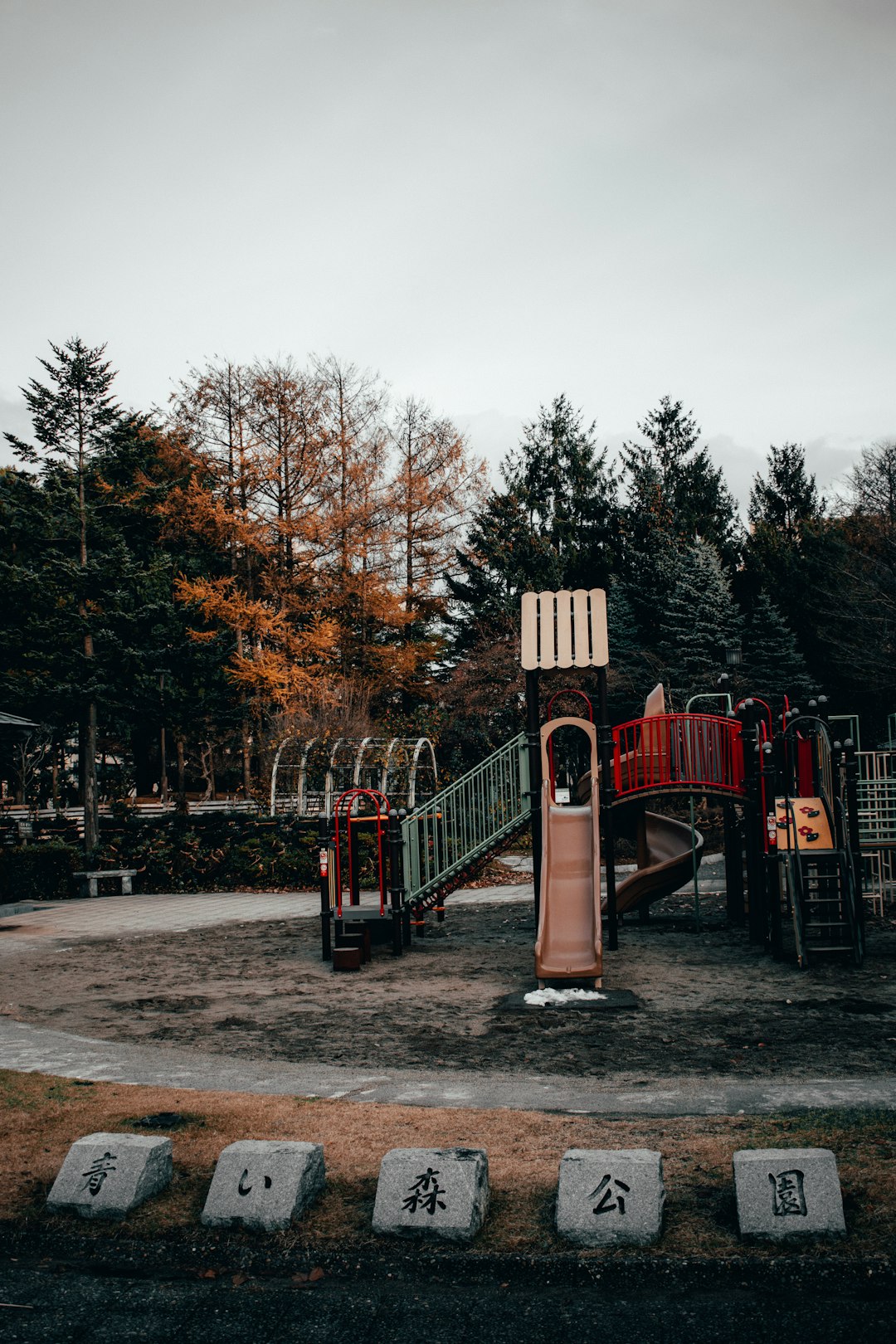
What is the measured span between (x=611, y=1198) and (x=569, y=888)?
22.3 ft

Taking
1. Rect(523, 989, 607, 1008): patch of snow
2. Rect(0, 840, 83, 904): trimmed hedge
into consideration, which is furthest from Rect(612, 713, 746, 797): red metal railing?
Rect(0, 840, 83, 904): trimmed hedge

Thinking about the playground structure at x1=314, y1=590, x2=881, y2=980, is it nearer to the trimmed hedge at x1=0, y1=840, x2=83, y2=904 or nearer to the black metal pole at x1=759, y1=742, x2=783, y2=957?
the black metal pole at x1=759, y1=742, x2=783, y2=957

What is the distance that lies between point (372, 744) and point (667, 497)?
22.7m

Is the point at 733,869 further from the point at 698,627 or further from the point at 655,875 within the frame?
the point at 698,627

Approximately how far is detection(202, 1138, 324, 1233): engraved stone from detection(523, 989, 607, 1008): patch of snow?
4778 millimetres

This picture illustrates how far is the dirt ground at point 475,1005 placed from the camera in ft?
24.2

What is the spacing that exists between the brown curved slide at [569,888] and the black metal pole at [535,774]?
14 cm

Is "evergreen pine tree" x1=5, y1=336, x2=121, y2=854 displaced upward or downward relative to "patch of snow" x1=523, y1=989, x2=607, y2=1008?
upward

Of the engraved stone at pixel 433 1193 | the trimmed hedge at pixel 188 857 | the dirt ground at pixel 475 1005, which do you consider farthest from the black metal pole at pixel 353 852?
the engraved stone at pixel 433 1193

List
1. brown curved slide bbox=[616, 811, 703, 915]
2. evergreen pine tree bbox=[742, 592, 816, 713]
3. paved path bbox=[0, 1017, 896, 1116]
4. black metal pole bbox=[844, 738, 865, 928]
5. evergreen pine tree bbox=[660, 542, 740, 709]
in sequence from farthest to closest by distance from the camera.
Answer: evergreen pine tree bbox=[742, 592, 816, 713]
evergreen pine tree bbox=[660, 542, 740, 709]
brown curved slide bbox=[616, 811, 703, 915]
black metal pole bbox=[844, 738, 865, 928]
paved path bbox=[0, 1017, 896, 1116]

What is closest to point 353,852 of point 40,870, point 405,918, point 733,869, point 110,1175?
point 405,918

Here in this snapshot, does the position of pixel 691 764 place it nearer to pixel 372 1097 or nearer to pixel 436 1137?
pixel 372 1097

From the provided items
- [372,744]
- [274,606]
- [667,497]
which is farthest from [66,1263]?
[667,497]

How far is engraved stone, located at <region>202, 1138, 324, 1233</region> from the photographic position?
4422 mm
